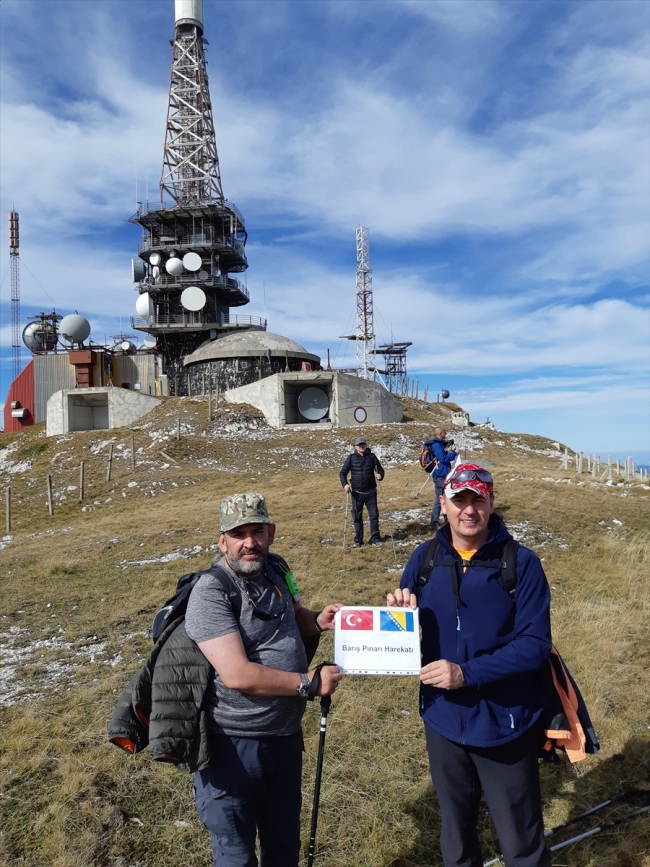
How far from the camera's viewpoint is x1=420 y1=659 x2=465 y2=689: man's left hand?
2.58 m

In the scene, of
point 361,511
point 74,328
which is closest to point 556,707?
point 361,511

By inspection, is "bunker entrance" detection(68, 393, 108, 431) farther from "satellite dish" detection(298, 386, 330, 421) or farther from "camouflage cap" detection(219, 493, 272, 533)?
"camouflage cap" detection(219, 493, 272, 533)

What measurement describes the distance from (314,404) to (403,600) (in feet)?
95.4

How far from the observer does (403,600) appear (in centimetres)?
293

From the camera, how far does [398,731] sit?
4.93 metres

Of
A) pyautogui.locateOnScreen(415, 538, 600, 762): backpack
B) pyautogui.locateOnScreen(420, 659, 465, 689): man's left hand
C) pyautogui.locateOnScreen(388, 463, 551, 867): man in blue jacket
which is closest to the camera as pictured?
pyautogui.locateOnScreen(420, 659, 465, 689): man's left hand

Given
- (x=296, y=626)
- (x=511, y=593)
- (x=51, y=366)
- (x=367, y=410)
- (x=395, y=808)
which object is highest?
(x=51, y=366)

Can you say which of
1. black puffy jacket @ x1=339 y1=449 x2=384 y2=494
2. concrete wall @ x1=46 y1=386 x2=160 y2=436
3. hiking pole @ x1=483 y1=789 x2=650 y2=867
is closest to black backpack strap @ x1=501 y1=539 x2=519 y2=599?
hiking pole @ x1=483 y1=789 x2=650 y2=867

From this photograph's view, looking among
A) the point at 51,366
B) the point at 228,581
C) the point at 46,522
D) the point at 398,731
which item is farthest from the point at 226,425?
the point at 228,581

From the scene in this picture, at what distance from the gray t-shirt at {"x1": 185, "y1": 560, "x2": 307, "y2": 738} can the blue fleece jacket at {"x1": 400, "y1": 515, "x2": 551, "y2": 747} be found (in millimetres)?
736

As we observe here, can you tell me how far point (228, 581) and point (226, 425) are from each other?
1069 inches

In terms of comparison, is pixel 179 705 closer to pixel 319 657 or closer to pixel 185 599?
pixel 185 599

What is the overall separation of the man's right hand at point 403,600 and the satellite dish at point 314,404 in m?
28.8

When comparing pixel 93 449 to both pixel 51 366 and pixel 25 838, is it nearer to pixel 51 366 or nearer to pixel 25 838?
pixel 51 366
